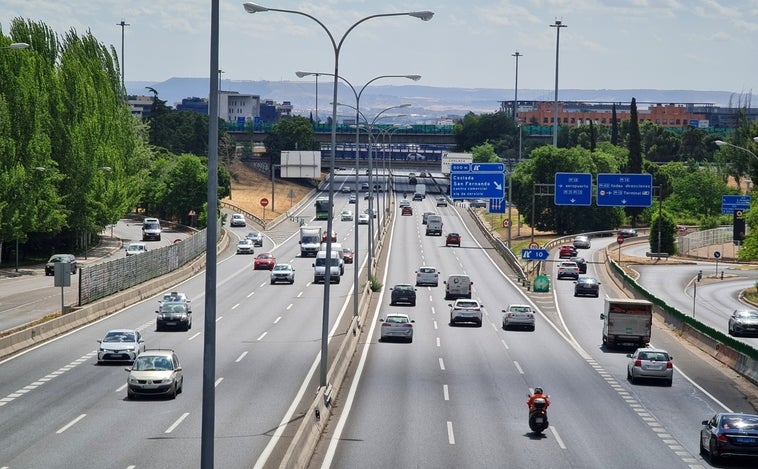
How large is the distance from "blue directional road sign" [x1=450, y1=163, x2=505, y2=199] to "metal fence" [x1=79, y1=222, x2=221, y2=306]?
2257 cm

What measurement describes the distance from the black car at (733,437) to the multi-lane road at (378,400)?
2.50 ft

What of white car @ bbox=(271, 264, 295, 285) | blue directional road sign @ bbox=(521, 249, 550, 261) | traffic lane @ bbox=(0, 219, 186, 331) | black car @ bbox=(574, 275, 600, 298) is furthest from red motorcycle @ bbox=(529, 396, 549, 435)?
blue directional road sign @ bbox=(521, 249, 550, 261)

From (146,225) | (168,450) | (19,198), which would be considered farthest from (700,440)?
(146,225)

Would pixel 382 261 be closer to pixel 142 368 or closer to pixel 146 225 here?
pixel 146 225

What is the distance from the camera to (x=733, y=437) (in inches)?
1203

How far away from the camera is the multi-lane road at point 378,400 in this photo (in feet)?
102

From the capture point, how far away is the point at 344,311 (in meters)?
70.0

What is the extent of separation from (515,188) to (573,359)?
97450 millimetres

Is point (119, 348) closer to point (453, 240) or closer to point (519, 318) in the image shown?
point (519, 318)

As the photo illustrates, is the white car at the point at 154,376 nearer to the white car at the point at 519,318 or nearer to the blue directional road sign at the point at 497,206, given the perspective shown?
the white car at the point at 519,318

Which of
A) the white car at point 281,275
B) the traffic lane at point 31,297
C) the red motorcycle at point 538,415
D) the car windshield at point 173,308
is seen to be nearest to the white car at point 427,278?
the white car at point 281,275

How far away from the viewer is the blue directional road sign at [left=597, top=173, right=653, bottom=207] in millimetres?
99000

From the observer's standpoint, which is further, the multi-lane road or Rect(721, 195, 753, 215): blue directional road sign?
Rect(721, 195, 753, 215): blue directional road sign

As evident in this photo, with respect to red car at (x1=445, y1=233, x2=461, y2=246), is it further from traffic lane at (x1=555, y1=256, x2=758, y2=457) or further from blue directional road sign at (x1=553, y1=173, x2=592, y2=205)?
traffic lane at (x1=555, y1=256, x2=758, y2=457)
